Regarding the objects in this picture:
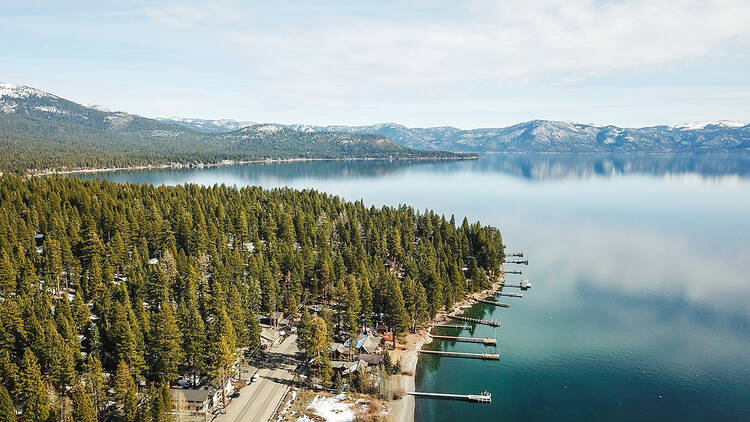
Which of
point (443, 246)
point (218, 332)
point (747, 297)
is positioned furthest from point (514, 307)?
point (218, 332)

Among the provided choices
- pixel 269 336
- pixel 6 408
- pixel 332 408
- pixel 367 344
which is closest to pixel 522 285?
pixel 367 344

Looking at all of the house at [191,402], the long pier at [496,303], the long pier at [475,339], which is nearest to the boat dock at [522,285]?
the long pier at [496,303]

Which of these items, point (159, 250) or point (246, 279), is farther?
point (159, 250)

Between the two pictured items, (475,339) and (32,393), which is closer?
(32,393)

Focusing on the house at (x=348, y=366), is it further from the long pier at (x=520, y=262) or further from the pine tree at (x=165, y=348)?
the long pier at (x=520, y=262)

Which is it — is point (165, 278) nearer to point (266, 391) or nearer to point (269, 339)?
point (269, 339)

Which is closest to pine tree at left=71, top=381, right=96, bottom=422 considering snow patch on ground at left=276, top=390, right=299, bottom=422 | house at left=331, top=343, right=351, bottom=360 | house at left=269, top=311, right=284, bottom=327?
snow patch on ground at left=276, top=390, right=299, bottom=422

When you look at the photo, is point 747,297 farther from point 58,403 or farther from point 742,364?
point 58,403
